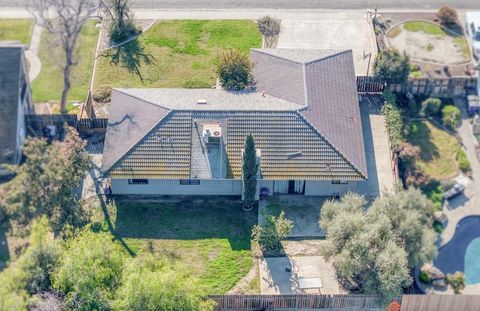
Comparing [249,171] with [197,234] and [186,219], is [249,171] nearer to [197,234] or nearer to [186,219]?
[197,234]

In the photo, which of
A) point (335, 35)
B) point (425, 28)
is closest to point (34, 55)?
point (335, 35)

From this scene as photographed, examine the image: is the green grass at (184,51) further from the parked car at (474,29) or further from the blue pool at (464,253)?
the blue pool at (464,253)

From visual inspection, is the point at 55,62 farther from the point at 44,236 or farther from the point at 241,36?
the point at 44,236

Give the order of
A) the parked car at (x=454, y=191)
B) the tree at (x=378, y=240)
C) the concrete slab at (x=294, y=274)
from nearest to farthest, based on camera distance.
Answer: the tree at (x=378, y=240) → the concrete slab at (x=294, y=274) → the parked car at (x=454, y=191)

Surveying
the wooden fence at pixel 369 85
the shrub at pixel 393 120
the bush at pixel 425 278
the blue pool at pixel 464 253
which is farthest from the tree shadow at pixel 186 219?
the wooden fence at pixel 369 85

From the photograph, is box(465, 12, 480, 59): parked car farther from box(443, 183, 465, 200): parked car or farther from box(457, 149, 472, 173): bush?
box(443, 183, 465, 200): parked car

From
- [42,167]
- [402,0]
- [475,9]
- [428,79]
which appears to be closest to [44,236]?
[42,167]
